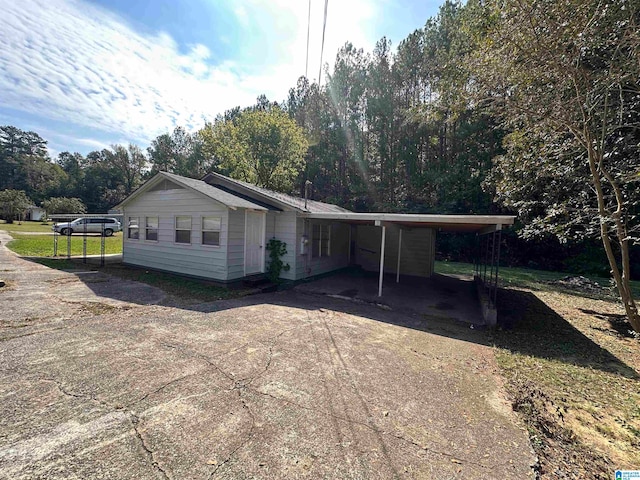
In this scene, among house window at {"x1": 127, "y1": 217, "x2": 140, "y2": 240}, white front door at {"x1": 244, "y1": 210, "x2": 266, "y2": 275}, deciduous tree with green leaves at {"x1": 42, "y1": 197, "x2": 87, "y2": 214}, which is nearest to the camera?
white front door at {"x1": 244, "y1": 210, "x2": 266, "y2": 275}

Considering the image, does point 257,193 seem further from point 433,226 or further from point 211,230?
point 433,226

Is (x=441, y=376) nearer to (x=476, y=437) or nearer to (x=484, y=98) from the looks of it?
(x=476, y=437)

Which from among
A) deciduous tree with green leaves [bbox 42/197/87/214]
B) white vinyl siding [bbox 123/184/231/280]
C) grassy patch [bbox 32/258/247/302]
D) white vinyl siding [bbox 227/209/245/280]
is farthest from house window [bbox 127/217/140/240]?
deciduous tree with green leaves [bbox 42/197/87/214]

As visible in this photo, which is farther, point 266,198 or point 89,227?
point 89,227

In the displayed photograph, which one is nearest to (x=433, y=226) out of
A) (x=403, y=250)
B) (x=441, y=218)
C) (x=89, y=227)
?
(x=403, y=250)

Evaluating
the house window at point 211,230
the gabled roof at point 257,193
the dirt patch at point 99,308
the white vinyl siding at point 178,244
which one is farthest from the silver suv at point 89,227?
the dirt patch at point 99,308

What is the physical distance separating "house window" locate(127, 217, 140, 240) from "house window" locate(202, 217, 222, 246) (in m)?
3.69

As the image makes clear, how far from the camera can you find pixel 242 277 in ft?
30.0

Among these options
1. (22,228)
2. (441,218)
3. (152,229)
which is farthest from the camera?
(22,228)

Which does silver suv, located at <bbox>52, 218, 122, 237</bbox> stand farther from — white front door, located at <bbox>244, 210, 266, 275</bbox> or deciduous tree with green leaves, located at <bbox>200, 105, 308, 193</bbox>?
white front door, located at <bbox>244, 210, 266, 275</bbox>

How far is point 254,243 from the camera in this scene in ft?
31.6

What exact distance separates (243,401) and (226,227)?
607 cm

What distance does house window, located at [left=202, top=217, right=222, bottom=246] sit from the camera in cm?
879

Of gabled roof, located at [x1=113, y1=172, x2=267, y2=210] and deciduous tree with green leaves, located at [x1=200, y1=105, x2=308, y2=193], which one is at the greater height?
deciduous tree with green leaves, located at [x1=200, y1=105, x2=308, y2=193]
